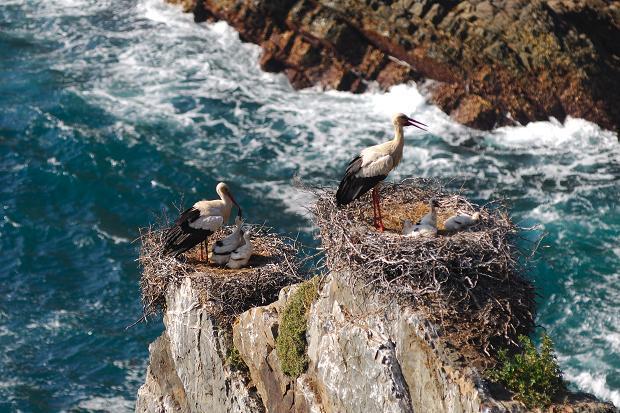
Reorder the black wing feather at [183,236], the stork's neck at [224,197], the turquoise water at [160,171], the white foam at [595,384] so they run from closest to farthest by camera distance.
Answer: the black wing feather at [183,236] < the stork's neck at [224,197] < the white foam at [595,384] < the turquoise water at [160,171]

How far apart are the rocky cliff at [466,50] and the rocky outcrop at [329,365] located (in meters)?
21.1

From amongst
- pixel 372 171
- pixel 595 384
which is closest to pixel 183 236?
pixel 372 171

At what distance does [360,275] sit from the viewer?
1555cm

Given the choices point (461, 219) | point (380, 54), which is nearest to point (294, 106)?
point (380, 54)

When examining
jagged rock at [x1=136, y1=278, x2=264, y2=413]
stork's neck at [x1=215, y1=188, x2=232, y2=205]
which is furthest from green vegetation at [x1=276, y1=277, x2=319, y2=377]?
stork's neck at [x1=215, y1=188, x2=232, y2=205]

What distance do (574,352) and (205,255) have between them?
39.8 ft

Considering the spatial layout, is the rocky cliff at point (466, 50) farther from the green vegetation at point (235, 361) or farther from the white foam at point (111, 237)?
the green vegetation at point (235, 361)

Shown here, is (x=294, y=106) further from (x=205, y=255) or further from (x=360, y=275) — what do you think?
(x=360, y=275)

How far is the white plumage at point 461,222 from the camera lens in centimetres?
1656

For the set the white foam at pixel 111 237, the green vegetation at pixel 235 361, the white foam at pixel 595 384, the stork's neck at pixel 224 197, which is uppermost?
the stork's neck at pixel 224 197

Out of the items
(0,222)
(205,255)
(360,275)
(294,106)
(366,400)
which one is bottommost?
(0,222)

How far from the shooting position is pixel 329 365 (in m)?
16.4

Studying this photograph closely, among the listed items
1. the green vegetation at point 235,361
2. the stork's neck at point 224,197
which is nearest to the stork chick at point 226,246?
the stork's neck at point 224,197

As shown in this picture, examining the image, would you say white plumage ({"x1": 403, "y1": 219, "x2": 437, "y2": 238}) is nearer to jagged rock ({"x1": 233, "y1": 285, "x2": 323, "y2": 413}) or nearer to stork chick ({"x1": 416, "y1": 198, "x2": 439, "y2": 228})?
stork chick ({"x1": 416, "y1": 198, "x2": 439, "y2": 228})
